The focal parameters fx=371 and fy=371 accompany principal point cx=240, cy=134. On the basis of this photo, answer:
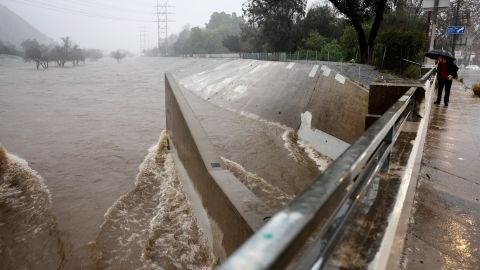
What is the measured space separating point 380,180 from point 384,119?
64 cm

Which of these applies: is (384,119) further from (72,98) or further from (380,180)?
(72,98)

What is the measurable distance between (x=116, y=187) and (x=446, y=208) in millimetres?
9143

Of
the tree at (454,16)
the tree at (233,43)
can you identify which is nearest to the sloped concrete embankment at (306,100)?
the tree at (454,16)

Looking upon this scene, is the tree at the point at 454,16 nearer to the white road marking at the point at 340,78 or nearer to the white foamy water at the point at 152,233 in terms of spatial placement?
the white road marking at the point at 340,78

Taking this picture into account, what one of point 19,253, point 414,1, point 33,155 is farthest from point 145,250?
point 414,1

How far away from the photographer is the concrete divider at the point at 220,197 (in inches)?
211

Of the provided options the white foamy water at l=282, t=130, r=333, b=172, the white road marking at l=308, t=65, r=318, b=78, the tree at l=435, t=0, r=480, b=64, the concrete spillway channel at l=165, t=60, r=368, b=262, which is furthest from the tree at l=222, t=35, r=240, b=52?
the white foamy water at l=282, t=130, r=333, b=172

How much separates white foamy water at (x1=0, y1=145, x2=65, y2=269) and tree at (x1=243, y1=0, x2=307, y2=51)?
3913 cm

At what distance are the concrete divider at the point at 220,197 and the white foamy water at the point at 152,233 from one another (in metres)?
0.72

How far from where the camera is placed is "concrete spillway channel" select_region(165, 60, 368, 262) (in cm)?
636

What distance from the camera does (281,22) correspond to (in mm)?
46844

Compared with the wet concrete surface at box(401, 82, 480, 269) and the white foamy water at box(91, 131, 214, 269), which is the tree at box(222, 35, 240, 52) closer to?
the white foamy water at box(91, 131, 214, 269)

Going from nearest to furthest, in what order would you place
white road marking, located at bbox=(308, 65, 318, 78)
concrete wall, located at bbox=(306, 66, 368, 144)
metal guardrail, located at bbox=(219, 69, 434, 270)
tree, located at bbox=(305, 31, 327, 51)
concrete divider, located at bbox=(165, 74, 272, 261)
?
metal guardrail, located at bbox=(219, 69, 434, 270), concrete divider, located at bbox=(165, 74, 272, 261), concrete wall, located at bbox=(306, 66, 368, 144), white road marking, located at bbox=(308, 65, 318, 78), tree, located at bbox=(305, 31, 327, 51)

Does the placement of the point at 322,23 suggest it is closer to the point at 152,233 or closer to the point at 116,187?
the point at 116,187
